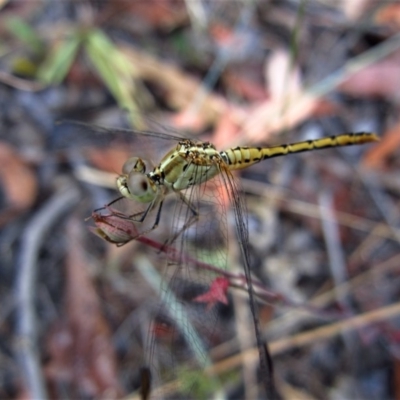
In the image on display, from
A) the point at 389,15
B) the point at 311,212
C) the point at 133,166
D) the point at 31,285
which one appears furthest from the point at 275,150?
the point at 389,15

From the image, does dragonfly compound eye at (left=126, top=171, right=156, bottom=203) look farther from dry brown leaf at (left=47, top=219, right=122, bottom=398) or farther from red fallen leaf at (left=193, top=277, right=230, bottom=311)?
dry brown leaf at (left=47, top=219, right=122, bottom=398)

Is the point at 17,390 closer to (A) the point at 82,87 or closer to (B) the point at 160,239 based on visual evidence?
(B) the point at 160,239

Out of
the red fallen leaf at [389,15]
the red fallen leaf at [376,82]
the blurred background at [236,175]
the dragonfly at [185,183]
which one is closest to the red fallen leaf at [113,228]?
the dragonfly at [185,183]

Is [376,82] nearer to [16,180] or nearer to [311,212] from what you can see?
[311,212]

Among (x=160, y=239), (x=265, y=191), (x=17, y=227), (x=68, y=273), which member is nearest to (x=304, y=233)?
(x=265, y=191)

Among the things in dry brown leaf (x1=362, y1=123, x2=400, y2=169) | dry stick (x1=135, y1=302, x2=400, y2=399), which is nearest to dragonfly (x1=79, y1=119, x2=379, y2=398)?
dry stick (x1=135, y1=302, x2=400, y2=399)

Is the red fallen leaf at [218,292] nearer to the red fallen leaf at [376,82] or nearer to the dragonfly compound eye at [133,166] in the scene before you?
the dragonfly compound eye at [133,166]

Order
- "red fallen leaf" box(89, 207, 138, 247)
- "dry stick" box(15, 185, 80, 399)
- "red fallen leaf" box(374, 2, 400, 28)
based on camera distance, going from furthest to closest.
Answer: "red fallen leaf" box(374, 2, 400, 28) < "dry stick" box(15, 185, 80, 399) < "red fallen leaf" box(89, 207, 138, 247)
